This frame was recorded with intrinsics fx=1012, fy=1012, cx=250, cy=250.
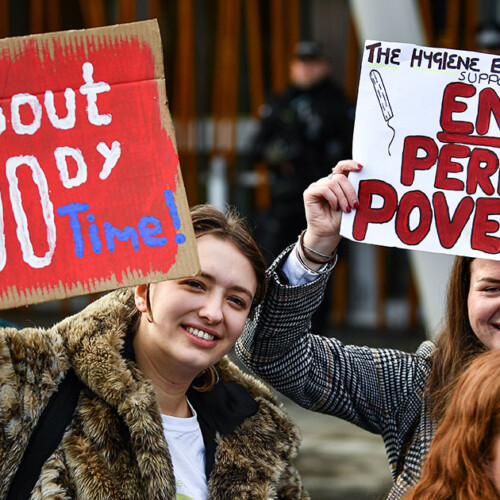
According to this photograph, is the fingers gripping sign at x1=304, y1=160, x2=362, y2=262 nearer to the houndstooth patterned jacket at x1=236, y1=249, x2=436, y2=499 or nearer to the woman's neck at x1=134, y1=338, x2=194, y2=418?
the houndstooth patterned jacket at x1=236, y1=249, x2=436, y2=499

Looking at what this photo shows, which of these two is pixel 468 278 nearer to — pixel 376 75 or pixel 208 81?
pixel 376 75

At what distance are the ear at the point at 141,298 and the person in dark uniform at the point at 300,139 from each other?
4.05 meters

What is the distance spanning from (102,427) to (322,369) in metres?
0.68

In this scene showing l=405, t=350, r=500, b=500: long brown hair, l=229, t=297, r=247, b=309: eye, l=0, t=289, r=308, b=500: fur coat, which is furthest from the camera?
l=229, t=297, r=247, b=309: eye

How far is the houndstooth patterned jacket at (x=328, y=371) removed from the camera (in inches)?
107

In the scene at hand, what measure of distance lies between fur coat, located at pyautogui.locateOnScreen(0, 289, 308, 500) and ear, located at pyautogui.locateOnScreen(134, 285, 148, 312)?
36 mm

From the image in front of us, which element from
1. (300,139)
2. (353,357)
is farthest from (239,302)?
(300,139)

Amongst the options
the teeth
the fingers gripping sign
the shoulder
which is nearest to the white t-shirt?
the shoulder

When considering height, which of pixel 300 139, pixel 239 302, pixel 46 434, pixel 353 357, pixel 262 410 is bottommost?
pixel 300 139

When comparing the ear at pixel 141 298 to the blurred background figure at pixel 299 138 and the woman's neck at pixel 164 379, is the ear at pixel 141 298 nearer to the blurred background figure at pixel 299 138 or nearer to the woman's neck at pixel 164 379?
the woman's neck at pixel 164 379

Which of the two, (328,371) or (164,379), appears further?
(328,371)

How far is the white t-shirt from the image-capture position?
A: 2520 millimetres

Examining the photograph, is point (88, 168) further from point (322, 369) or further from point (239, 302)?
point (322, 369)

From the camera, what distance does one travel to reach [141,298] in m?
2.59
